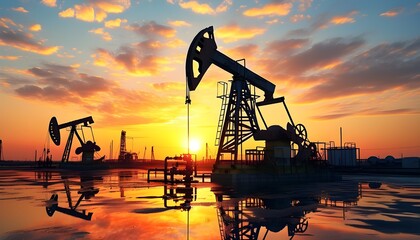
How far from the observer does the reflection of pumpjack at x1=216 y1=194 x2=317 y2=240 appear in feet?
37.2

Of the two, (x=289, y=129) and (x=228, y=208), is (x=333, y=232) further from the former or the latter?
(x=289, y=129)

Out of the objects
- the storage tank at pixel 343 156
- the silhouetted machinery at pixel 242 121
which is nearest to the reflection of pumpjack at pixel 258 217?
the silhouetted machinery at pixel 242 121

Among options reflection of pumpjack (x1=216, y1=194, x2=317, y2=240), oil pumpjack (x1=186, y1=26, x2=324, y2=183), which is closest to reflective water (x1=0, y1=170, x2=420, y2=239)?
reflection of pumpjack (x1=216, y1=194, x2=317, y2=240)

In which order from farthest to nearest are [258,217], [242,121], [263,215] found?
[242,121]
[263,215]
[258,217]

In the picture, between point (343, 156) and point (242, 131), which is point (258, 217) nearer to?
point (242, 131)

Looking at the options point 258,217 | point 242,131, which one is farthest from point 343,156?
point 258,217

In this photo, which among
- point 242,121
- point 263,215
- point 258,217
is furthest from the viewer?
point 242,121

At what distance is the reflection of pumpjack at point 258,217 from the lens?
1133 centimetres

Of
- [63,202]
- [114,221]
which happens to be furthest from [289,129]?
[114,221]

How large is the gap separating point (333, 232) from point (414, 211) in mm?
7093

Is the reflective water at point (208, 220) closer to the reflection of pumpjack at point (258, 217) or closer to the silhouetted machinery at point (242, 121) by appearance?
the reflection of pumpjack at point (258, 217)

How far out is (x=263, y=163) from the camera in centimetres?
3391

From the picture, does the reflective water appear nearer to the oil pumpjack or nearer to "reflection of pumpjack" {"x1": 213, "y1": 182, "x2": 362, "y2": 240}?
"reflection of pumpjack" {"x1": 213, "y1": 182, "x2": 362, "y2": 240}

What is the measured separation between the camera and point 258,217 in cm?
1384
